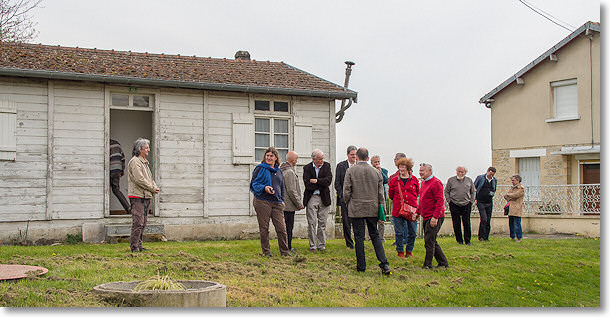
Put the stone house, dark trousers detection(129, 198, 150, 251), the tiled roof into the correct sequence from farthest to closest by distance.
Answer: the stone house < the tiled roof < dark trousers detection(129, 198, 150, 251)

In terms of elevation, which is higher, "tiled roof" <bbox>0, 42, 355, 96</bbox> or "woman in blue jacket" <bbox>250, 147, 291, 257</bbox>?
"tiled roof" <bbox>0, 42, 355, 96</bbox>

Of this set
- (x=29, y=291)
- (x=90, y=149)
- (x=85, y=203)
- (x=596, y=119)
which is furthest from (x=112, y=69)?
(x=596, y=119)

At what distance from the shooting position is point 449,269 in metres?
10.2

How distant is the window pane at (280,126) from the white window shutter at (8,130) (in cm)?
559

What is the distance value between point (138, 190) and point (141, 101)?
143 inches

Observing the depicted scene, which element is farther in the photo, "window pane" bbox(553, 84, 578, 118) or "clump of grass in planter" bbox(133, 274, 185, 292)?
"window pane" bbox(553, 84, 578, 118)

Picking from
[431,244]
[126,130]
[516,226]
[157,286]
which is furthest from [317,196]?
[126,130]

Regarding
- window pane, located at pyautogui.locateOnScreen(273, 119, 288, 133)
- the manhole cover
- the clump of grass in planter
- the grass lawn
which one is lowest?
the grass lawn

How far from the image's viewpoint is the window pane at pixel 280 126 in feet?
50.8

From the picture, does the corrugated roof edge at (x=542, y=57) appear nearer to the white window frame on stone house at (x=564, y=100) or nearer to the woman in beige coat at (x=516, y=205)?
the white window frame on stone house at (x=564, y=100)

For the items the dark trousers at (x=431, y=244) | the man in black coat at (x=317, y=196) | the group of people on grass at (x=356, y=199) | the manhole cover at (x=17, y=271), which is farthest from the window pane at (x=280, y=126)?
the manhole cover at (x=17, y=271)

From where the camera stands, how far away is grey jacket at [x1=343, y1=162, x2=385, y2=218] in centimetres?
962

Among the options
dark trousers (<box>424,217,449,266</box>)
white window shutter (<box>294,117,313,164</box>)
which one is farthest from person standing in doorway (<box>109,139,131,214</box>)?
dark trousers (<box>424,217,449,266</box>)

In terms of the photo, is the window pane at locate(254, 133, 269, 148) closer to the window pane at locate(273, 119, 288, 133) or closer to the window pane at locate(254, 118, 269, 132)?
the window pane at locate(254, 118, 269, 132)
